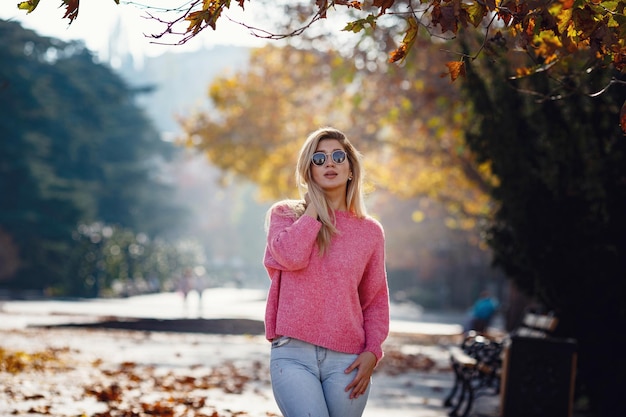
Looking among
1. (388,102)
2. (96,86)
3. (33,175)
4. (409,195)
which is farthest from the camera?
(96,86)

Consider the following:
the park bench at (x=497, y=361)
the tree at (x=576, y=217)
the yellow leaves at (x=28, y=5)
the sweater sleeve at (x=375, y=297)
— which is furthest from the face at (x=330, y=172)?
the park bench at (x=497, y=361)

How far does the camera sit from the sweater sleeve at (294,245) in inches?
163

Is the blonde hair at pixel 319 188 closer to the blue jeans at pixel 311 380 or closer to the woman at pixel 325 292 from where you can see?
the woman at pixel 325 292

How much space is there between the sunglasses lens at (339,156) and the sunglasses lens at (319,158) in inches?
1.8

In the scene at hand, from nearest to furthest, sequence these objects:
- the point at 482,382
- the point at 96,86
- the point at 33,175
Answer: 1. the point at 482,382
2. the point at 33,175
3. the point at 96,86

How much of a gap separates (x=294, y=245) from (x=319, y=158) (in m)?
0.45

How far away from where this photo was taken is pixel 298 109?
2975cm

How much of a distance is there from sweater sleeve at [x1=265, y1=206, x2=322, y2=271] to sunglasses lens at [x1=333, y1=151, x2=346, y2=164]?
0.29 m

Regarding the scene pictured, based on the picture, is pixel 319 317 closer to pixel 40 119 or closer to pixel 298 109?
pixel 298 109

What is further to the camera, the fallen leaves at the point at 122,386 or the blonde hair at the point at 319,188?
the fallen leaves at the point at 122,386

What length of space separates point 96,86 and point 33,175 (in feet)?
35.7

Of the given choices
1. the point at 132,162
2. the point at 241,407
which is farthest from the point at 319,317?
the point at 132,162

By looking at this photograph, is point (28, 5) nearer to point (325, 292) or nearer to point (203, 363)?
point (325, 292)

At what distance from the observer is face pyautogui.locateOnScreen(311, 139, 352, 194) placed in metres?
4.37
